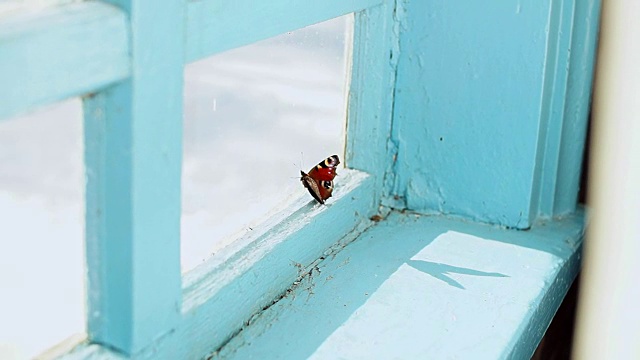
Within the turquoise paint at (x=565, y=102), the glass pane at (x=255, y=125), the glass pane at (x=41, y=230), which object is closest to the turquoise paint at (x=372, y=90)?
the glass pane at (x=255, y=125)

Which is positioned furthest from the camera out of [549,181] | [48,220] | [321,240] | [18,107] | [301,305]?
[549,181]

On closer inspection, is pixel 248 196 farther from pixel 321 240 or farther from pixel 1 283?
pixel 1 283

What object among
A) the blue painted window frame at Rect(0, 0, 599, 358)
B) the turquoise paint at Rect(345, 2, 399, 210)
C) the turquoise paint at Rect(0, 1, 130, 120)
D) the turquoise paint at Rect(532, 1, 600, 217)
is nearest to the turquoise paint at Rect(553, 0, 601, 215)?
the turquoise paint at Rect(532, 1, 600, 217)

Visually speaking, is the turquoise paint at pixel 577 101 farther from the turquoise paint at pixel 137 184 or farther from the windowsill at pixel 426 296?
the turquoise paint at pixel 137 184

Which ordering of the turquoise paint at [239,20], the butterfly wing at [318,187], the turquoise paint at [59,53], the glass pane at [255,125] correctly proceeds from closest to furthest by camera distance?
the turquoise paint at [59,53] → the turquoise paint at [239,20] → the glass pane at [255,125] → the butterfly wing at [318,187]

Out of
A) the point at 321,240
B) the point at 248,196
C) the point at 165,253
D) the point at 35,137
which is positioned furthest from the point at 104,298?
the point at 321,240

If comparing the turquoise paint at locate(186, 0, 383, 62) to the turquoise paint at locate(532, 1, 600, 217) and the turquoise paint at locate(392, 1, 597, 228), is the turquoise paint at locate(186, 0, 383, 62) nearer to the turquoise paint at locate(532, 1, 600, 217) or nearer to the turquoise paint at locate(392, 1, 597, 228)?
the turquoise paint at locate(392, 1, 597, 228)
